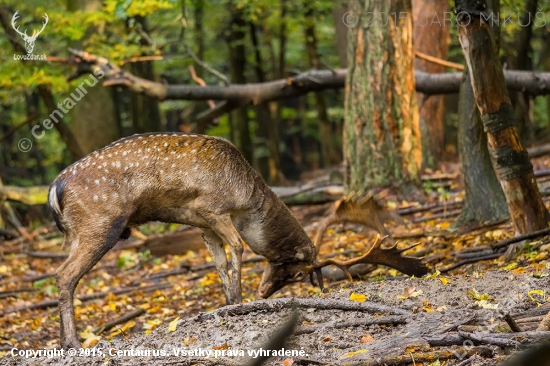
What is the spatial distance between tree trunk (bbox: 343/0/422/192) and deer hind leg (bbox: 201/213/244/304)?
13.6ft

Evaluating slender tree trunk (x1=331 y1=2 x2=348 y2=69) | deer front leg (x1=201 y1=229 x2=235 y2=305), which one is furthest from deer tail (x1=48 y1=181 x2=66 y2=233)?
slender tree trunk (x1=331 y1=2 x2=348 y2=69)

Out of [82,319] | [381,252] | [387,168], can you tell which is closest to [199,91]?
[387,168]

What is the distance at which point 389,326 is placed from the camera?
4.87 metres

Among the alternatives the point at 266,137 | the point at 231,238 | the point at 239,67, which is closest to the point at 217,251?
the point at 231,238

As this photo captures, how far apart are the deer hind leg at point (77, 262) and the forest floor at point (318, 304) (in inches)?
19.2

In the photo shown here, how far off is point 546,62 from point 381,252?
1337 cm

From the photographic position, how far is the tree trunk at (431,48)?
1435cm

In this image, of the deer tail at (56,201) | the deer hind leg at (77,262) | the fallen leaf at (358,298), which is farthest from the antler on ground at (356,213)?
the deer tail at (56,201)

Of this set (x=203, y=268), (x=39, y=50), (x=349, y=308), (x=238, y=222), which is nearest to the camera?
(x=349, y=308)

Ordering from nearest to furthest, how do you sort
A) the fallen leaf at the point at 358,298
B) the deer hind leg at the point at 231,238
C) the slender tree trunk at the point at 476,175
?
the fallen leaf at the point at 358,298 → the deer hind leg at the point at 231,238 → the slender tree trunk at the point at 476,175

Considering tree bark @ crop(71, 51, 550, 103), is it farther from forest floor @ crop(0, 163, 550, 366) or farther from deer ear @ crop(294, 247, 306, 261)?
deer ear @ crop(294, 247, 306, 261)

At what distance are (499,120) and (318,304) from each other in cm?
265

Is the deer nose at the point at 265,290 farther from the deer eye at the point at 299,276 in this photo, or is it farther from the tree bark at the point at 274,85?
the tree bark at the point at 274,85

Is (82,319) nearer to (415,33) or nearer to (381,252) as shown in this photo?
(381,252)
